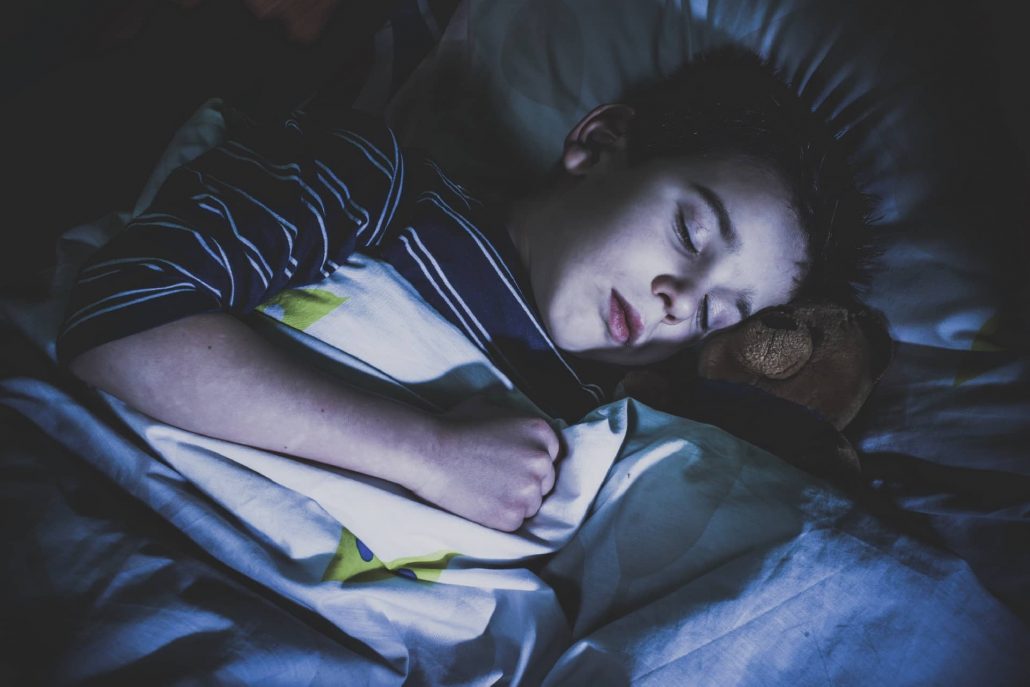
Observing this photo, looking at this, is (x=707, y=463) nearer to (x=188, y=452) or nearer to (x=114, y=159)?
(x=188, y=452)

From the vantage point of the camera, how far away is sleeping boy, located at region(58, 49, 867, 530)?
0.55m

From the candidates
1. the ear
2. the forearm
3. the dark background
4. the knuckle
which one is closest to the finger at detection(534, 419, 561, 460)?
the knuckle

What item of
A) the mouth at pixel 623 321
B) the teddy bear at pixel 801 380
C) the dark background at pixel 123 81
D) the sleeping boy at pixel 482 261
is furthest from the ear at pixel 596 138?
the dark background at pixel 123 81

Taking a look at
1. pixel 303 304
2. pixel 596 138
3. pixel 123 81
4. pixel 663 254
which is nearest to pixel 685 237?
pixel 663 254

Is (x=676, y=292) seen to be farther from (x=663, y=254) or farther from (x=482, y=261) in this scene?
(x=482, y=261)

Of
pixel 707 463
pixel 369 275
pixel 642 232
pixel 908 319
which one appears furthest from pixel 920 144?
pixel 369 275

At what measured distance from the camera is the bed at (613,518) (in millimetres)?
511

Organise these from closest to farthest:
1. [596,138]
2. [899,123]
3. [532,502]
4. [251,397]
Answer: [251,397]
[532,502]
[899,123]
[596,138]

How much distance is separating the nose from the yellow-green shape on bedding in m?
0.40

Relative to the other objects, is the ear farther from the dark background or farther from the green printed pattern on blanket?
the green printed pattern on blanket

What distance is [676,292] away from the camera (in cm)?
74

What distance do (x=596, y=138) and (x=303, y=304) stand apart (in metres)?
0.51

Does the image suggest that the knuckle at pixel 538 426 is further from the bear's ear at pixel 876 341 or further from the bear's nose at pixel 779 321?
the bear's ear at pixel 876 341

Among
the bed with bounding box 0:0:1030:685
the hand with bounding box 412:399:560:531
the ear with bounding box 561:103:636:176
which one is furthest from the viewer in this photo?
the ear with bounding box 561:103:636:176
